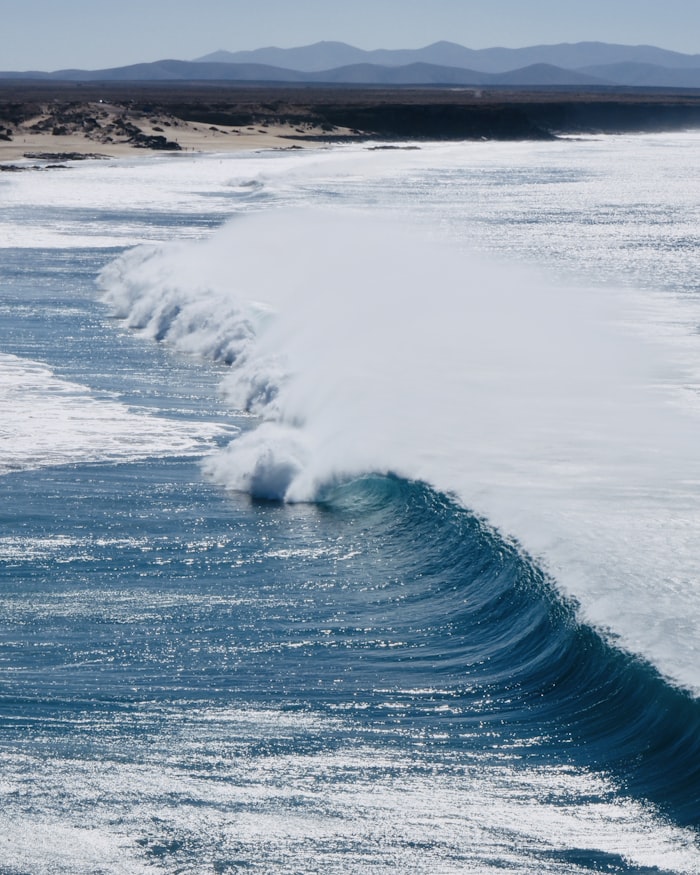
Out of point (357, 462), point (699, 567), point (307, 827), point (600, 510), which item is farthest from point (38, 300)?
point (307, 827)

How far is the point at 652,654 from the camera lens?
13.0 meters

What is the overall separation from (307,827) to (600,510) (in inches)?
294

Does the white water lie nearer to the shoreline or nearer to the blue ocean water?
the blue ocean water

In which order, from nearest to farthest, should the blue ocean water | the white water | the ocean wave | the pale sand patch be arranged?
the blue ocean water
the ocean wave
the white water
the pale sand patch

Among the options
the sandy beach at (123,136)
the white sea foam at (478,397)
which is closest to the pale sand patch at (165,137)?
the sandy beach at (123,136)

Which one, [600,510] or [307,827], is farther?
[600,510]

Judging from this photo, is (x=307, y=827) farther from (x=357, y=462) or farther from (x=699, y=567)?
(x=357, y=462)

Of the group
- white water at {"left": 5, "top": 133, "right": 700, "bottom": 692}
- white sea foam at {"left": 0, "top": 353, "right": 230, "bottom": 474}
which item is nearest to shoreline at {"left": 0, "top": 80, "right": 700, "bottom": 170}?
white water at {"left": 5, "top": 133, "right": 700, "bottom": 692}

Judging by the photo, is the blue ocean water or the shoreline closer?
A: the blue ocean water

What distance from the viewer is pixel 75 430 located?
22312 mm

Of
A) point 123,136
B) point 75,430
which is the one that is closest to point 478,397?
point 75,430

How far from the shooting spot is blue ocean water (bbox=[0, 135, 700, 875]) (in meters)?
10.8

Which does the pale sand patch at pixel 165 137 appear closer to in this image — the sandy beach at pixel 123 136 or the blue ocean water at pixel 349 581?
the sandy beach at pixel 123 136

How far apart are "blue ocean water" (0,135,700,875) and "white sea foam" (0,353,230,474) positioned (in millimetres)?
80
